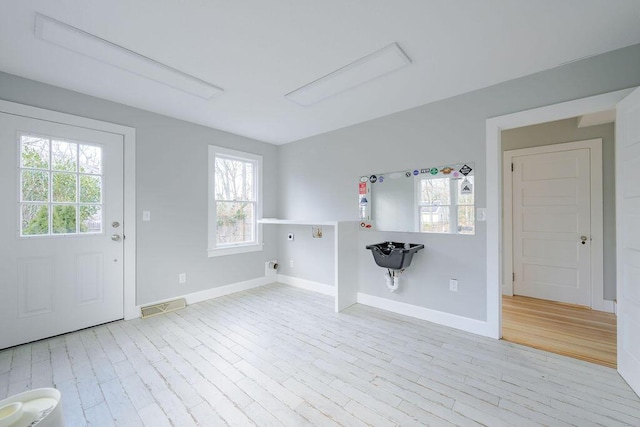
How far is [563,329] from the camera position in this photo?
267cm

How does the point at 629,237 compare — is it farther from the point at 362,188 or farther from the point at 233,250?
the point at 233,250

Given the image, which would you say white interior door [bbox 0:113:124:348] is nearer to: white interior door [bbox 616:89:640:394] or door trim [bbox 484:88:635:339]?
door trim [bbox 484:88:635:339]

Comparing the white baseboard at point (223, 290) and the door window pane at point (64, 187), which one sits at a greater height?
the door window pane at point (64, 187)

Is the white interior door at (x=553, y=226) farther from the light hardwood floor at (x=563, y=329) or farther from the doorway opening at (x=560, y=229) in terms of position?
the light hardwood floor at (x=563, y=329)

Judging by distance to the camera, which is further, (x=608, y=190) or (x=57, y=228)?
(x=608, y=190)

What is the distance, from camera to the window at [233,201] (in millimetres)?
3748

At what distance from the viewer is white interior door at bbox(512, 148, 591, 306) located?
3.28 m

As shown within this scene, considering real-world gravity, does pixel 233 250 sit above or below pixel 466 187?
below

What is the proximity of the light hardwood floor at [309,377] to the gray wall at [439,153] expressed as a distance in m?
0.48

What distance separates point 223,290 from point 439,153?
3418 mm

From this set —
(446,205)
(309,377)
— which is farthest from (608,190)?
(309,377)

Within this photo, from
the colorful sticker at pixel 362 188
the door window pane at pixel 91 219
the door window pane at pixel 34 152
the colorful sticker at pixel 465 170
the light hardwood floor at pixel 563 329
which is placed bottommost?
the light hardwood floor at pixel 563 329

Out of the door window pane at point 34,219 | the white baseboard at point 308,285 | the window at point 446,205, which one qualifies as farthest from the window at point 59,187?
the window at point 446,205

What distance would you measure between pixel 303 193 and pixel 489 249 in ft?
8.72
